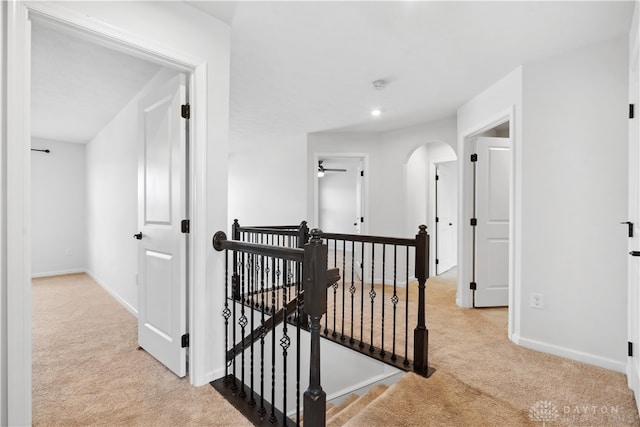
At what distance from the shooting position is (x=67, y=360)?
2332 millimetres

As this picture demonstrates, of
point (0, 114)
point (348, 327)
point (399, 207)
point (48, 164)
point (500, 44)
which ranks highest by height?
point (500, 44)

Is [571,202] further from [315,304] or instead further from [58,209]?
[58,209]

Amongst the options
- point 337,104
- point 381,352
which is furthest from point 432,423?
point 337,104

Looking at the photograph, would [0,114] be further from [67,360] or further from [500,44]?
[500,44]

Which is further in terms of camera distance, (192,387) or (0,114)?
(192,387)

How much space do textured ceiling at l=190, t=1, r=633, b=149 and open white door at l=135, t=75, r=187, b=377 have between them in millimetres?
724

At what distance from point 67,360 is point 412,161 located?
4566 millimetres

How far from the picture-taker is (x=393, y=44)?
2.33 metres

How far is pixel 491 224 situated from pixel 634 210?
175 centimetres

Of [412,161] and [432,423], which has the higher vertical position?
[412,161]

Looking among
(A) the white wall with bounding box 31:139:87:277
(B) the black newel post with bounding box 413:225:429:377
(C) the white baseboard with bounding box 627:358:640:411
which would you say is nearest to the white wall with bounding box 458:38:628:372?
(C) the white baseboard with bounding box 627:358:640:411

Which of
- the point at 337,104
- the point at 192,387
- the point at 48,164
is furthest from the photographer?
the point at 48,164

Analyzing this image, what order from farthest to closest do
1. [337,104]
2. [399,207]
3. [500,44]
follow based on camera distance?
[399,207] → [337,104] → [500,44]

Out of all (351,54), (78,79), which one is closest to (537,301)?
(351,54)
